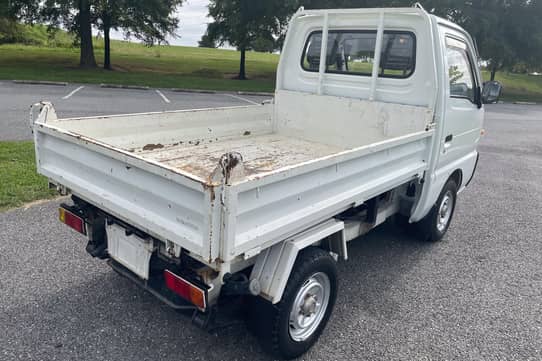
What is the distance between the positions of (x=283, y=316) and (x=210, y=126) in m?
2.58

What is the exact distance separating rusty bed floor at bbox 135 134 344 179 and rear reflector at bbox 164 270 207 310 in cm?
112

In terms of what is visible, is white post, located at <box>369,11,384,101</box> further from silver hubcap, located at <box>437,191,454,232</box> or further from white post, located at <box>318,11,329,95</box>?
silver hubcap, located at <box>437,191,454,232</box>

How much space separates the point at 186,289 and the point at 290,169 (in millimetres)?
896

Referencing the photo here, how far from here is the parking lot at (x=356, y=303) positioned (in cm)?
300

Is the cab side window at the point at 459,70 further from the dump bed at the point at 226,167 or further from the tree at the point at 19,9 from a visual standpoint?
the tree at the point at 19,9

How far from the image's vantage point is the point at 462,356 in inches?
121

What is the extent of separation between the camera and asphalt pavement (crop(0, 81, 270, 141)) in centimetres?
979

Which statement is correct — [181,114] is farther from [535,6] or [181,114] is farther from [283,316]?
[535,6]

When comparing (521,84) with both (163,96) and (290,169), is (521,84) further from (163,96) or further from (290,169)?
(290,169)

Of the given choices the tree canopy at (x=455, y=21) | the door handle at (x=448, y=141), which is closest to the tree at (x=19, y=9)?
the tree canopy at (x=455, y=21)

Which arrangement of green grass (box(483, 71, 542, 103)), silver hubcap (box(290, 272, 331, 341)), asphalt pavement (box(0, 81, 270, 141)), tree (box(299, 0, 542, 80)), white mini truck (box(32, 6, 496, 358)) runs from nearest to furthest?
white mini truck (box(32, 6, 496, 358))
silver hubcap (box(290, 272, 331, 341))
asphalt pavement (box(0, 81, 270, 141))
tree (box(299, 0, 542, 80))
green grass (box(483, 71, 542, 103))

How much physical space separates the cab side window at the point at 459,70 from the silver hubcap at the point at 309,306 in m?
2.47

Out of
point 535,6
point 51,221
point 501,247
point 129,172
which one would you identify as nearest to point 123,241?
point 129,172

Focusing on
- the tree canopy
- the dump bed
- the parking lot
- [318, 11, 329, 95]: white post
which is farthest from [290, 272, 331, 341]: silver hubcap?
the tree canopy
